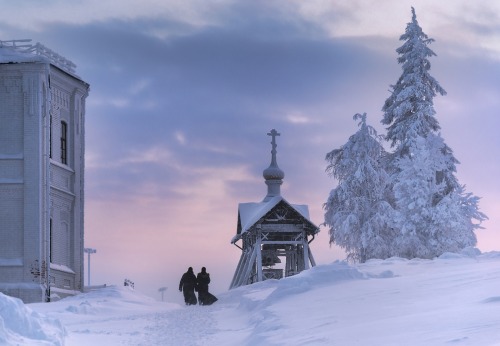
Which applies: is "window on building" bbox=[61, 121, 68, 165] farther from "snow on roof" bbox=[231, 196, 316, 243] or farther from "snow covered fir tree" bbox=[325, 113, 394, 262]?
"snow covered fir tree" bbox=[325, 113, 394, 262]

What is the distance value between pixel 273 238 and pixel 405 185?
9.88 m

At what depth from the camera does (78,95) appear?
119ft

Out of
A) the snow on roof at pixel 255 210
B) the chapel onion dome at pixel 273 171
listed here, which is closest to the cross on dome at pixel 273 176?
the chapel onion dome at pixel 273 171

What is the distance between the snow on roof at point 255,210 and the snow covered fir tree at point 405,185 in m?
1.94

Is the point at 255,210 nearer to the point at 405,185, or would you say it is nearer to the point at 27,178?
the point at 405,185

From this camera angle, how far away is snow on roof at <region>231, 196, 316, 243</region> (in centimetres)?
4169

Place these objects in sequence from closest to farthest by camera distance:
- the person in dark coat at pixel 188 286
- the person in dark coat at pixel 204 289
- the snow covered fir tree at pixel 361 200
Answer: the person in dark coat at pixel 204 289 < the person in dark coat at pixel 188 286 < the snow covered fir tree at pixel 361 200

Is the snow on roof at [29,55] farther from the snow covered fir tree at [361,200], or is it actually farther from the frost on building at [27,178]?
the snow covered fir tree at [361,200]

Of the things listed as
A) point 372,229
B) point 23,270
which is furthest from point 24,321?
point 372,229

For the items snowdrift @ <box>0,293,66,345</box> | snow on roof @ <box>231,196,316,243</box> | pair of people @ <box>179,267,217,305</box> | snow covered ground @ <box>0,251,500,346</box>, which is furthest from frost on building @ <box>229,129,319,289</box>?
snowdrift @ <box>0,293,66,345</box>

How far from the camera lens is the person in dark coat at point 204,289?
94.4 ft

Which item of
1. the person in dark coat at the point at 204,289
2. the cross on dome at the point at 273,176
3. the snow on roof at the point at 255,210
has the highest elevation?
the cross on dome at the point at 273,176

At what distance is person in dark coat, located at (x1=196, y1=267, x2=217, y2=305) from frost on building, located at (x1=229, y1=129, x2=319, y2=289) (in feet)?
35.4

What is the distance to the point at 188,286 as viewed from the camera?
29938mm
